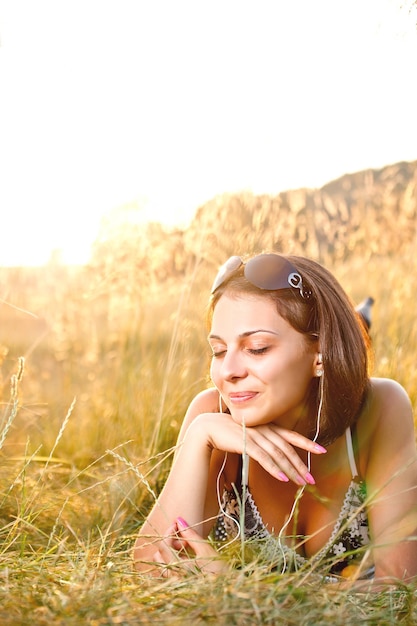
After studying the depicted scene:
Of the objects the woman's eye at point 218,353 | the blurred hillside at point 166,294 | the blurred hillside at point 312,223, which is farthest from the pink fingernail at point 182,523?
the blurred hillside at point 312,223

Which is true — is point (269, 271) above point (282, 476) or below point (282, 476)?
above

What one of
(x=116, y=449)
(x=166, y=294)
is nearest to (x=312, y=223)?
(x=166, y=294)

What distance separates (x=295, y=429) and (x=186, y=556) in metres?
0.55

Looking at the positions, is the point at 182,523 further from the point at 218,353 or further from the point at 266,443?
the point at 218,353

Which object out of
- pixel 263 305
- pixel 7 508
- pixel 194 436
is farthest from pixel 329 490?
pixel 7 508

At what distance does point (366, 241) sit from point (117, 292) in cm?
175

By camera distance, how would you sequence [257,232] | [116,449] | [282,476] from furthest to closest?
[257,232], [116,449], [282,476]

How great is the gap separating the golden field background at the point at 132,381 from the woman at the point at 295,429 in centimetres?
17

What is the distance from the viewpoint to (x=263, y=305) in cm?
231

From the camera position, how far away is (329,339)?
7.74 ft

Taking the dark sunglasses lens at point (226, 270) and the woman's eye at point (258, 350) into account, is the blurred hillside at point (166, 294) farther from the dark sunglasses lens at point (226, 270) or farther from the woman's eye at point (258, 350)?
the woman's eye at point (258, 350)

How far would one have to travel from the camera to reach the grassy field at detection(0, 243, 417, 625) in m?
1.45

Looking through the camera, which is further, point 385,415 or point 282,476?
point 385,415

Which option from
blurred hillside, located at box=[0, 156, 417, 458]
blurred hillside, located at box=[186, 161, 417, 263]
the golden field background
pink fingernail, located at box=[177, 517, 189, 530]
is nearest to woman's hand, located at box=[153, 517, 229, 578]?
pink fingernail, located at box=[177, 517, 189, 530]
